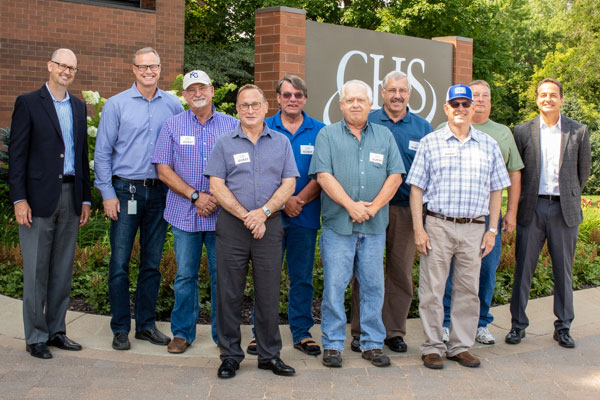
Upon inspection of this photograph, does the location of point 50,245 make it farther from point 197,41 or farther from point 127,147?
point 197,41

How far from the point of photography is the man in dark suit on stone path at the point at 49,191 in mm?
4820

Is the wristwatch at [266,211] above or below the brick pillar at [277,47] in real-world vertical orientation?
below

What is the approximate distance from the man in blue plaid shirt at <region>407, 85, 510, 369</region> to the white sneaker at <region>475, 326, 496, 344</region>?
1.64 ft

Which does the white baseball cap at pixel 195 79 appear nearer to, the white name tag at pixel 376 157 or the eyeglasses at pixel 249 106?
the eyeglasses at pixel 249 106

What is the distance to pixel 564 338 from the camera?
5531 millimetres

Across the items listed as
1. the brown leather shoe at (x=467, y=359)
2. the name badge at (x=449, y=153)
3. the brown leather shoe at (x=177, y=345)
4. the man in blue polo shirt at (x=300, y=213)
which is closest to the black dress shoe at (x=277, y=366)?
the man in blue polo shirt at (x=300, y=213)

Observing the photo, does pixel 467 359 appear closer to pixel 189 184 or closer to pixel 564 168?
pixel 564 168

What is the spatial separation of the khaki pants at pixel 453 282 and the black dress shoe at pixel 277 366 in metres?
1.06

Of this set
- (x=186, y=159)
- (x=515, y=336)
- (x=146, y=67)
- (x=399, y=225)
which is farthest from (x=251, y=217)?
(x=515, y=336)

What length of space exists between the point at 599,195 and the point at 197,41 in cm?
1548

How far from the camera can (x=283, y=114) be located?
17.2 feet

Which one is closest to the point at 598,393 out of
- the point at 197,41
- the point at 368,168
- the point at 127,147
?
the point at 368,168

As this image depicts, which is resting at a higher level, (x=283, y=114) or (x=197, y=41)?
(x=197, y=41)

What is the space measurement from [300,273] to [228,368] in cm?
101
